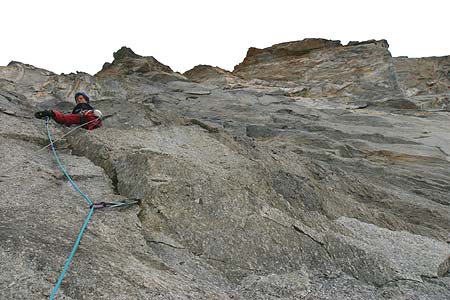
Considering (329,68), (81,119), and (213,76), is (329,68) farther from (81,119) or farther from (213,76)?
(81,119)

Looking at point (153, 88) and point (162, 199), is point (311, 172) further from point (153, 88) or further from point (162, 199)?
point (153, 88)

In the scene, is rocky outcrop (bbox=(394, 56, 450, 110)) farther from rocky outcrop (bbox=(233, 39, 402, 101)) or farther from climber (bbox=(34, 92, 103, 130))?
climber (bbox=(34, 92, 103, 130))

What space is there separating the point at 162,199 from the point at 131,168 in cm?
112

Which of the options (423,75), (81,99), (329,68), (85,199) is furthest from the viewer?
(423,75)

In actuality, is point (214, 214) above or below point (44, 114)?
below

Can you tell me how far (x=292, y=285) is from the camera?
5.08 meters

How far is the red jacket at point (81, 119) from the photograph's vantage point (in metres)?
9.14

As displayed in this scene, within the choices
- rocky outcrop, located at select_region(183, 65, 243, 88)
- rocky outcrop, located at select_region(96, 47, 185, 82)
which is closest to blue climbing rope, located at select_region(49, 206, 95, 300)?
rocky outcrop, located at select_region(96, 47, 185, 82)

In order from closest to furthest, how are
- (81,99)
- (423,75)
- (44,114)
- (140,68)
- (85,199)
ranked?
(85,199) < (44,114) < (81,99) < (140,68) < (423,75)

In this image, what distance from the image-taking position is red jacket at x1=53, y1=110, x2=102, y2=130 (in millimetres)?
9141

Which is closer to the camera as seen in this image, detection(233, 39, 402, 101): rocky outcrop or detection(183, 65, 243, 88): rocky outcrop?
detection(233, 39, 402, 101): rocky outcrop

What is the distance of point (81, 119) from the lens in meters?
9.38

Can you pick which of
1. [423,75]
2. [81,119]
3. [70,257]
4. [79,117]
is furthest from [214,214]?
[423,75]

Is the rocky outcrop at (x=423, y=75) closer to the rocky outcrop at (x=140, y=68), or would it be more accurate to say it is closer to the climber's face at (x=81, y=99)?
the rocky outcrop at (x=140, y=68)
